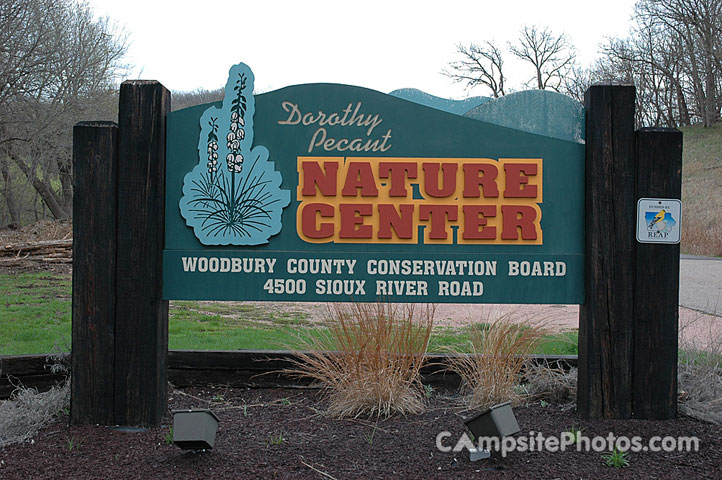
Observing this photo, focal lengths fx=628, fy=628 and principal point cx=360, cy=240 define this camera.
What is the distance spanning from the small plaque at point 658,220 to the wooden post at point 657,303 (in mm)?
35

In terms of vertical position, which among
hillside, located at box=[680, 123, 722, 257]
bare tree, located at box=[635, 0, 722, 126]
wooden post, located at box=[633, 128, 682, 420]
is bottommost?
wooden post, located at box=[633, 128, 682, 420]

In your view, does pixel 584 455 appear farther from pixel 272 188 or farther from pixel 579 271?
pixel 272 188

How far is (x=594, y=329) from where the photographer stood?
12.2ft

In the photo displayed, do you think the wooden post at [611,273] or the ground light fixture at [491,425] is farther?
the wooden post at [611,273]

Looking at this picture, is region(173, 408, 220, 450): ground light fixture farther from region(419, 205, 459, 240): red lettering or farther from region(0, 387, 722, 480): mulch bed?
region(419, 205, 459, 240): red lettering

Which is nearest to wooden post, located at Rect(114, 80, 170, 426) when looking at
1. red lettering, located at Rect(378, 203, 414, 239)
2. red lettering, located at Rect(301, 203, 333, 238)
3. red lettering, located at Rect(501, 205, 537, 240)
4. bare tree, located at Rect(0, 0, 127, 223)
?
red lettering, located at Rect(301, 203, 333, 238)

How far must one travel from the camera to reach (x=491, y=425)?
3018mm

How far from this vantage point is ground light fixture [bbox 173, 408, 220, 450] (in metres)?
3.01

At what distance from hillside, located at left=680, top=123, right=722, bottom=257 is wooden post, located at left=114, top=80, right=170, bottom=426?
73.1ft

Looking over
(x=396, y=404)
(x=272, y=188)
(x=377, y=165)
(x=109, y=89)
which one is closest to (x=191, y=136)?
(x=272, y=188)

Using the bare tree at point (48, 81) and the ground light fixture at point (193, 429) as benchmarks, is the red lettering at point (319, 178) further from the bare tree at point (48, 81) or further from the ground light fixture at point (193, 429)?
the bare tree at point (48, 81)

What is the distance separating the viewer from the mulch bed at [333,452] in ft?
9.79

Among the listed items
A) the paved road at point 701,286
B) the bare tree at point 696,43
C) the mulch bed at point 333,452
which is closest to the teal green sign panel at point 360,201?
the mulch bed at point 333,452

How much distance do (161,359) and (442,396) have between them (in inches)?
72.4
